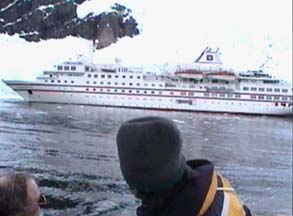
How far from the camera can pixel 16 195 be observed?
→ 0.60 meters

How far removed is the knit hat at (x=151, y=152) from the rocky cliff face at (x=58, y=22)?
1.64 meters

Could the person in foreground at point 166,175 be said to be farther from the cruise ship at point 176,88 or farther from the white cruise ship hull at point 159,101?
the white cruise ship hull at point 159,101

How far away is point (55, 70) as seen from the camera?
677 inches

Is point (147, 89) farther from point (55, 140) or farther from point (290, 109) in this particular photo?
point (55, 140)

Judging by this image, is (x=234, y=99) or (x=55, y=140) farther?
(x=234, y=99)

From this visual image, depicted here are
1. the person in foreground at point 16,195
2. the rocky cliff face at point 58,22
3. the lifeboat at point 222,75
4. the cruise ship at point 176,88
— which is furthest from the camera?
the lifeboat at point 222,75

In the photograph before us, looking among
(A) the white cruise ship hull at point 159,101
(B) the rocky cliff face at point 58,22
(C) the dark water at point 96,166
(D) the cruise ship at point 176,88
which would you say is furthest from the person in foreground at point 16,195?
(A) the white cruise ship hull at point 159,101

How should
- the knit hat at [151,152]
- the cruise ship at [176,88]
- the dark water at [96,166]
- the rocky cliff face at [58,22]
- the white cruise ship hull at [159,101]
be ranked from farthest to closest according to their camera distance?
the cruise ship at [176,88] → the white cruise ship hull at [159,101] → the dark water at [96,166] → the rocky cliff face at [58,22] → the knit hat at [151,152]

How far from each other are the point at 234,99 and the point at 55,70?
22.5ft

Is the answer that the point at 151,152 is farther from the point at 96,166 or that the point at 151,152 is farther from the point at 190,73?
the point at 190,73

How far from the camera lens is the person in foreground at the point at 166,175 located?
0.50 metres

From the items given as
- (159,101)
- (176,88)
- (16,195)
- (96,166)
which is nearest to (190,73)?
(176,88)

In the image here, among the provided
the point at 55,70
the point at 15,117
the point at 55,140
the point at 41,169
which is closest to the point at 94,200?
the point at 41,169

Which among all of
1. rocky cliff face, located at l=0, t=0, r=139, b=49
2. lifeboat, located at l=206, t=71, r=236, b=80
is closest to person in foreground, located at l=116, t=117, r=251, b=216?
rocky cliff face, located at l=0, t=0, r=139, b=49
